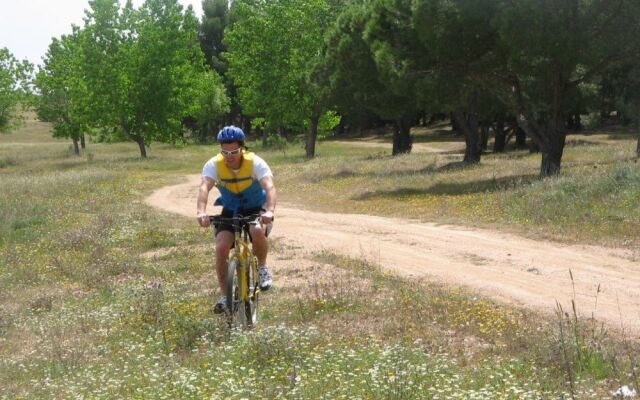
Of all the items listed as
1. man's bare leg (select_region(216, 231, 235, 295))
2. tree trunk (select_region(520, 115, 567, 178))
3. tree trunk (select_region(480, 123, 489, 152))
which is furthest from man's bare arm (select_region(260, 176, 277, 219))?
tree trunk (select_region(480, 123, 489, 152))

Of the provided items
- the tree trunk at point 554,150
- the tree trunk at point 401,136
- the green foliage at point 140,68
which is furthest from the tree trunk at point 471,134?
the green foliage at point 140,68

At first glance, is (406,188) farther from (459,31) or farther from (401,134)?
(401,134)

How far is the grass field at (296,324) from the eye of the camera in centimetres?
607

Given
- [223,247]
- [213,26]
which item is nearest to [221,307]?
[223,247]

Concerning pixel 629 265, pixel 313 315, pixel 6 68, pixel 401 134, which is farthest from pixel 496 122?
pixel 313 315

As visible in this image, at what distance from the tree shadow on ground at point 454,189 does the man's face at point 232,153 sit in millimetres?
13485

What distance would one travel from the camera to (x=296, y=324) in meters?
8.48

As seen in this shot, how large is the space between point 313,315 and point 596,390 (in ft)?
12.4

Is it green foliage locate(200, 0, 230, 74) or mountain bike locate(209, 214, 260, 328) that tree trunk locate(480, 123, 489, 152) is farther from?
mountain bike locate(209, 214, 260, 328)

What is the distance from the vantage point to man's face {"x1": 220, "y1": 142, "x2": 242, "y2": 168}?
8.09 meters

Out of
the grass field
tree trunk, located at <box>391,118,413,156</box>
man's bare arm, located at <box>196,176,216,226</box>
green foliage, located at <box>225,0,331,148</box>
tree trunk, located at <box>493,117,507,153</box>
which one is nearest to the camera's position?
the grass field

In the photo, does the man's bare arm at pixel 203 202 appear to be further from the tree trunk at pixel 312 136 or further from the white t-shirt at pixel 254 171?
the tree trunk at pixel 312 136

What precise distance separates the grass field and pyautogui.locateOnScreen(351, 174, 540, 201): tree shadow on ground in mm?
1876

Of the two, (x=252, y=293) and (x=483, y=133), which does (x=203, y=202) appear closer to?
(x=252, y=293)
